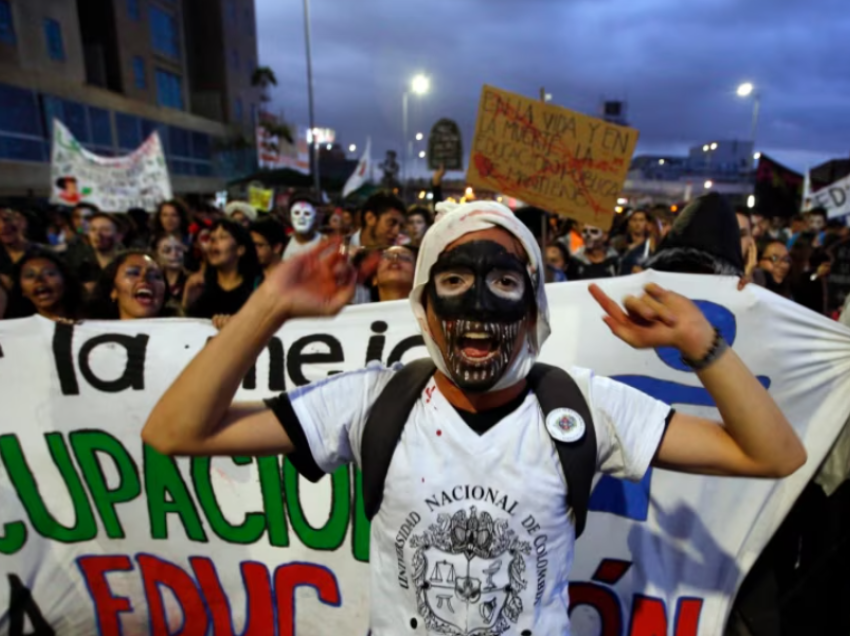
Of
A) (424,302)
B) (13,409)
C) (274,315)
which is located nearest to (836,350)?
(424,302)

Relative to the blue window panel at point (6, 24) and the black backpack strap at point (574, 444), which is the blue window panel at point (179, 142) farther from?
the black backpack strap at point (574, 444)

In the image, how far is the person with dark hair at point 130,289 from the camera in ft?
10.0

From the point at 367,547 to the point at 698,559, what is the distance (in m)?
1.37

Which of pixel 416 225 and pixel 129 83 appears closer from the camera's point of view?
pixel 416 225

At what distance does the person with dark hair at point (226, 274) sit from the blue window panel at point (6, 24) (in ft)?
66.5

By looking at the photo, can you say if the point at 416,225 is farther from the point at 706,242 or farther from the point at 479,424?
the point at 479,424

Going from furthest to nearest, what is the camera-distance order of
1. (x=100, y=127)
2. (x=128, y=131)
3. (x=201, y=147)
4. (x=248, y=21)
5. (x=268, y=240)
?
1. (x=248, y=21)
2. (x=201, y=147)
3. (x=128, y=131)
4. (x=100, y=127)
5. (x=268, y=240)

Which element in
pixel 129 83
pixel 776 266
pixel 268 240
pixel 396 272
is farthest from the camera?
pixel 129 83

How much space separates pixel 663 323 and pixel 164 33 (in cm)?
3597

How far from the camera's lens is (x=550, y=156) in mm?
4250

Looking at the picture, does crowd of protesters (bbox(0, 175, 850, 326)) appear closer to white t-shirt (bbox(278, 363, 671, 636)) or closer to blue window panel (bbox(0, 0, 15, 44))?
white t-shirt (bbox(278, 363, 671, 636))

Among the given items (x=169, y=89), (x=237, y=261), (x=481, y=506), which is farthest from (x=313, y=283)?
(x=169, y=89)

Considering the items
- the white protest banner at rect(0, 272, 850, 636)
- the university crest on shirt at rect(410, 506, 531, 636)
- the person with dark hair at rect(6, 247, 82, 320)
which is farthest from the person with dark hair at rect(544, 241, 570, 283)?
the university crest on shirt at rect(410, 506, 531, 636)

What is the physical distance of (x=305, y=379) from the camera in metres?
2.51
